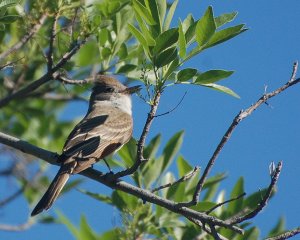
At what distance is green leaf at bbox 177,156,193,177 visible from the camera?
5.46m

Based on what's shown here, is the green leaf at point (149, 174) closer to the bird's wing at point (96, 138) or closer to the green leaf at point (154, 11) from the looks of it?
the bird's wing at point (96, 138)

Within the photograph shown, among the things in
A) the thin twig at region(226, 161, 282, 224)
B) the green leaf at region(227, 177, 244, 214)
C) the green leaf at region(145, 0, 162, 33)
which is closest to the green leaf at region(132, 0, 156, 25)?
the green leaf at region(145, 0, 162, 33)

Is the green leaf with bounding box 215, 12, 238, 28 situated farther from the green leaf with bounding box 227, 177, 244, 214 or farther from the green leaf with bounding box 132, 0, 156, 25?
the green leaf with bounding box 227, 177, 244, 214

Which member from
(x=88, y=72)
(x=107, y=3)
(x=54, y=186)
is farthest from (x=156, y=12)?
(x=88, y=72)

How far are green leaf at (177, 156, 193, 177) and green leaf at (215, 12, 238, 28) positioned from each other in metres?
1.57

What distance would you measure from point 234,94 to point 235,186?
1342 mm

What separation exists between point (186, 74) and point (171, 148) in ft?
5.57

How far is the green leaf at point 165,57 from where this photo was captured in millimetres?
3951

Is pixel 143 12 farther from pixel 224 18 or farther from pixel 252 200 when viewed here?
pixel 252 200

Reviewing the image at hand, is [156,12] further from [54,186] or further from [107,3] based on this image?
[54,186]

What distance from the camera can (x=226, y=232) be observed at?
502cm

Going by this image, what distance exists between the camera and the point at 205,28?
13.0ft

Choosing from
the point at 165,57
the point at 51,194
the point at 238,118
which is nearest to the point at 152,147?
the point at 51,194

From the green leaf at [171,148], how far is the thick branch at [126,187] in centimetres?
73
